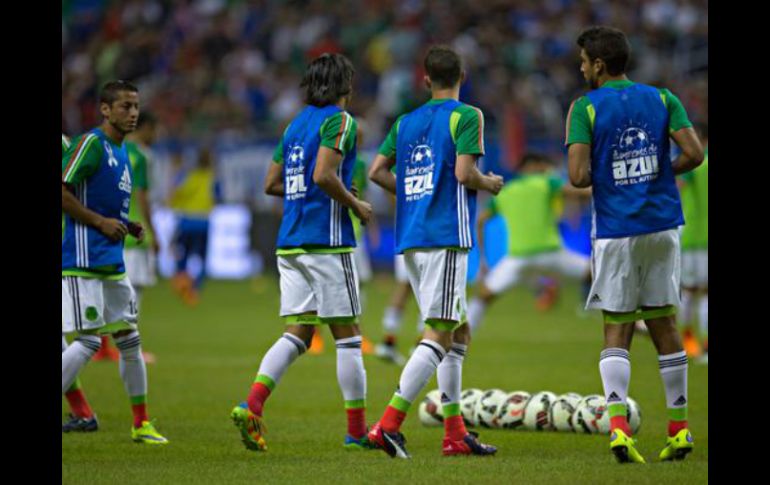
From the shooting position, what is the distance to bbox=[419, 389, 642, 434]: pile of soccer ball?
8273 mm

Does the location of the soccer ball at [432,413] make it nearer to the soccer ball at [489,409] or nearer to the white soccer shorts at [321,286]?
the soccer ball at [489,409]

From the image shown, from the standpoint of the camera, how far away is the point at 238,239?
2562 cm

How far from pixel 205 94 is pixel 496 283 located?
17790mm

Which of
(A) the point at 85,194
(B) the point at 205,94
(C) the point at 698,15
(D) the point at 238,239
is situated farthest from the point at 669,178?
(B) the point at 205,94

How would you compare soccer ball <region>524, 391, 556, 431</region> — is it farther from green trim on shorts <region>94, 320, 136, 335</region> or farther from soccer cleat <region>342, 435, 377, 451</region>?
green trim on shorts <region>94, 320, 136, 335</region>

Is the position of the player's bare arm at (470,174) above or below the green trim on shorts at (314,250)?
above

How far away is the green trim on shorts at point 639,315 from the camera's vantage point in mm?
6930

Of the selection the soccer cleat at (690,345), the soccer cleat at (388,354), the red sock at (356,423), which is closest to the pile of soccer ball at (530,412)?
the red sock at (356,423)

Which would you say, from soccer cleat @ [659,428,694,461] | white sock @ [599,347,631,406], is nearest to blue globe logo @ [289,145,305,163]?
white sock @ [599,347,631,406]

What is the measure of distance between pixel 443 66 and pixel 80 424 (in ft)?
11.4

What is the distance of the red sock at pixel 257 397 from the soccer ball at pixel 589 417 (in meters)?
2.16

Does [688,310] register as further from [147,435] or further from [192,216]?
[192,216]
